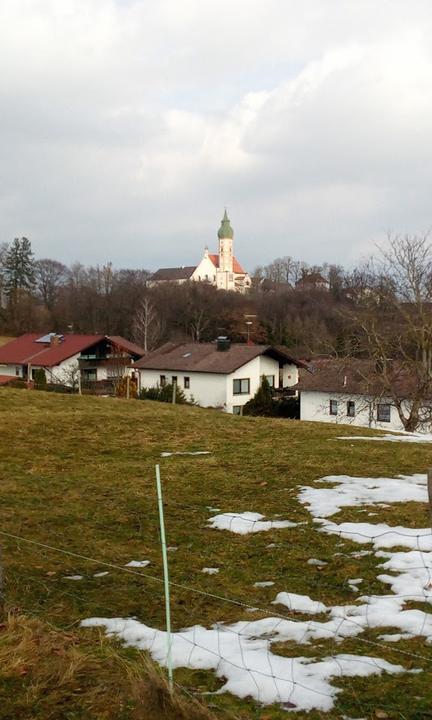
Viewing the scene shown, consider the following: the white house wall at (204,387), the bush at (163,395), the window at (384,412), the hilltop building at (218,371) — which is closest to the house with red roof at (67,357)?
the hilltop building at (218,371)

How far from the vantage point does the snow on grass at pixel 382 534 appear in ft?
19.1

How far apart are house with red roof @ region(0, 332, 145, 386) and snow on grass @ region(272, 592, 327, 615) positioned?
130ft

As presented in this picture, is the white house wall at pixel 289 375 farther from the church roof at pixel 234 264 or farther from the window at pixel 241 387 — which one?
the church roof at pixel 234 264

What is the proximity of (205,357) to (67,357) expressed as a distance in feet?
38.0

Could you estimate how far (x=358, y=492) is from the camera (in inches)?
309

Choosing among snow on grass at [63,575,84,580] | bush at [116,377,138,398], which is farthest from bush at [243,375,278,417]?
snow on grass at [63,575,84,580]

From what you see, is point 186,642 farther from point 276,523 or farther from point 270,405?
point 270,405

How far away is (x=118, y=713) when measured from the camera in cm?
306

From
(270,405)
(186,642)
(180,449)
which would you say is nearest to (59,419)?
(180,449)

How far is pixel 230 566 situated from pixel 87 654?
1984mm

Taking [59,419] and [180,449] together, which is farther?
[59,419]

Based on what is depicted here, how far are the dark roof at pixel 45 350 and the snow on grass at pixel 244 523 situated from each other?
4094 cm

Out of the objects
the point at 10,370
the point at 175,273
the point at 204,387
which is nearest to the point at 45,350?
the point at 10,370

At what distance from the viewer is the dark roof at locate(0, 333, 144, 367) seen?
4684 cm
